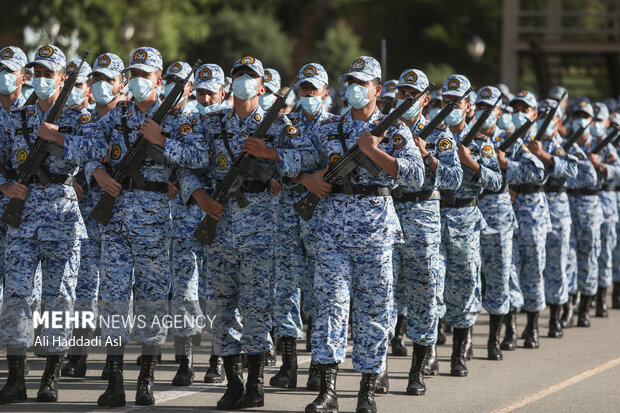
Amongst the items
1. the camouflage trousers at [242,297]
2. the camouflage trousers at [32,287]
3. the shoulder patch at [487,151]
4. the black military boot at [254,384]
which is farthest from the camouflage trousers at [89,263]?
the shoulder patch at [487,151]

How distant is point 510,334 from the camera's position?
10922 mm

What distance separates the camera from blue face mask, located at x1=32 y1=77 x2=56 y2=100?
8.26 meters

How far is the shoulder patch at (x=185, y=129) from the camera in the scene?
25.9ft

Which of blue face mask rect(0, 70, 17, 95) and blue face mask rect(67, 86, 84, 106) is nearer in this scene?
blue face mask rect(0, 70, 17, 95)

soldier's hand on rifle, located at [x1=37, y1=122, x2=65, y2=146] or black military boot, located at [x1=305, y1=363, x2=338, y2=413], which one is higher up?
soldier's hand on rifle, located at [x1=37, y1=122, x2=65, y2=146]

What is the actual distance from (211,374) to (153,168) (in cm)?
191

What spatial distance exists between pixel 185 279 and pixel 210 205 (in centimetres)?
158

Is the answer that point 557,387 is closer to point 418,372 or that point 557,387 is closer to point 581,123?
point 418,372

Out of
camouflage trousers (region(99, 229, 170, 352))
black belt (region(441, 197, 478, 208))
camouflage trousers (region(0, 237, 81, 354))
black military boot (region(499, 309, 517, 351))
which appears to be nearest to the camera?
camouflage trousers (region(99, 229, 170, 352))

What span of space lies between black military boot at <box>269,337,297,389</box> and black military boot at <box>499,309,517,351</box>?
9.43 feet

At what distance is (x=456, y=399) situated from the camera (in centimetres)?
835

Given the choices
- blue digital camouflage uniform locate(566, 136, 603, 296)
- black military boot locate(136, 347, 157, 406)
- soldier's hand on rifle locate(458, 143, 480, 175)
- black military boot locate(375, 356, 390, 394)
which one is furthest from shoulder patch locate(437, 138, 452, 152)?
blue digital camouflage uniform locate(566, 136, 603, 296)

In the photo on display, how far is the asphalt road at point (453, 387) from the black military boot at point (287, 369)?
0.10m

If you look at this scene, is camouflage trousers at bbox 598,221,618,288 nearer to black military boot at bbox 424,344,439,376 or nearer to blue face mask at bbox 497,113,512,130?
blue face mask at bbox 497,113,512,130
